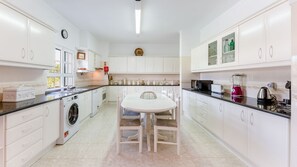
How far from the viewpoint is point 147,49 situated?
7516 millimetres

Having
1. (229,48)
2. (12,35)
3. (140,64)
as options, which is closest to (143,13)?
(229,48)

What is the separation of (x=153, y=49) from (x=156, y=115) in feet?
15.8

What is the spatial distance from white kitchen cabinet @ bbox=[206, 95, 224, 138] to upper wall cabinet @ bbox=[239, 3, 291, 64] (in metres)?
0.86

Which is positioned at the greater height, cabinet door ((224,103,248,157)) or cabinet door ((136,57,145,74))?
cabinet door ((136,57,145,74))

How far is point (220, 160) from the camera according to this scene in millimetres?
2398

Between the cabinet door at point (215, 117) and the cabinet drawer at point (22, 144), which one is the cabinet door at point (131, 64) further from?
the cabinet drawer at point (22, 144)

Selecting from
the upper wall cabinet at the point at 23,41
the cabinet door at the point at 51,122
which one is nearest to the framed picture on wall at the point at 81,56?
the upper wall cabinet at the point at 23,41

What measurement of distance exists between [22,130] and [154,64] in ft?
19.0

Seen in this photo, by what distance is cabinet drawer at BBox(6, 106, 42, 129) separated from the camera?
172cm

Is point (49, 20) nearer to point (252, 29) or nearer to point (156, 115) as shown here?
point (156, 115)

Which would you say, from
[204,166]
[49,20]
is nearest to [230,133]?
[204,166]

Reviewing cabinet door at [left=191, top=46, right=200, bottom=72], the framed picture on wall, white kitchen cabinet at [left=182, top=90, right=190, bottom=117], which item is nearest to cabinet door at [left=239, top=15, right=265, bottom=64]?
cabinet door at [left=191, top=46, right=200, bottom=72]

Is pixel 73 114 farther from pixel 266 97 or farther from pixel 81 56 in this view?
pixel 266 97

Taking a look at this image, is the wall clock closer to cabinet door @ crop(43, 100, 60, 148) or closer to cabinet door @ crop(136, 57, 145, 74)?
cabinet door @ crop(43, 100, 60, 148)
